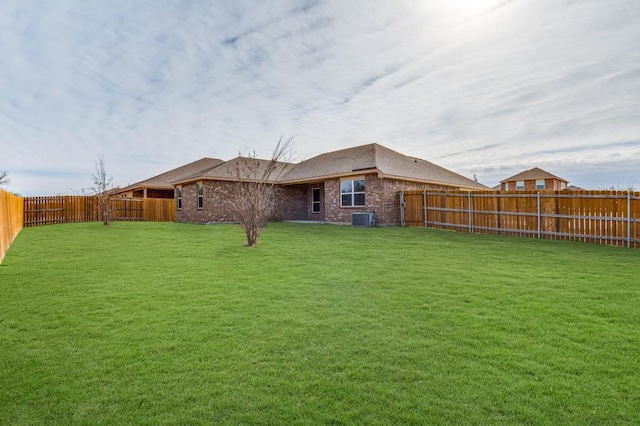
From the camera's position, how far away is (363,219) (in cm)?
1747

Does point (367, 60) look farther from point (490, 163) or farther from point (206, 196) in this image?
point (490, 163)

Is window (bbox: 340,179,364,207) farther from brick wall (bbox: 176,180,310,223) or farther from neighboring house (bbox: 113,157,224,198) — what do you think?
neighboring house (bbox: 113,157,224,198)

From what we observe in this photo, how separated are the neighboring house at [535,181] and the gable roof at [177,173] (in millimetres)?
35128

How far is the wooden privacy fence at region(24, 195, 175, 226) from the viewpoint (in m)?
20.5

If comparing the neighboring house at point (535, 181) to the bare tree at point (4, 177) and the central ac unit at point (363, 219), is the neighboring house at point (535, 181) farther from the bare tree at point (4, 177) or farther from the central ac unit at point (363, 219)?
the bare tree at point (4, 177)

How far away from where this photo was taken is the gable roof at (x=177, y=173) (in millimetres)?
28797

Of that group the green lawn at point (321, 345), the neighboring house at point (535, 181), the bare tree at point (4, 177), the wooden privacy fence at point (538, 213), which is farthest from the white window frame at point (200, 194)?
the neighboring house at point (535, 181)

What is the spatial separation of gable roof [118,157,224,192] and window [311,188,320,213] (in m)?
10.4

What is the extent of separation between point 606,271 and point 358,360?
6.63 m

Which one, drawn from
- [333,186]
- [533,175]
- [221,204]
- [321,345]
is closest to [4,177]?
[221,204]

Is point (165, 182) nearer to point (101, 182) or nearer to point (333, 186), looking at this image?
point (101, 182)

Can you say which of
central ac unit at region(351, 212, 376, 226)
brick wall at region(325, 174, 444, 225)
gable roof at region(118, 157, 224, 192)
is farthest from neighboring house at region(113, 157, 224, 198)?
central ac unit at region(351, 212, 376, 226)

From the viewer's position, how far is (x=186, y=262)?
8.30 m

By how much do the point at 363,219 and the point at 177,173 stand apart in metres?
20.5
